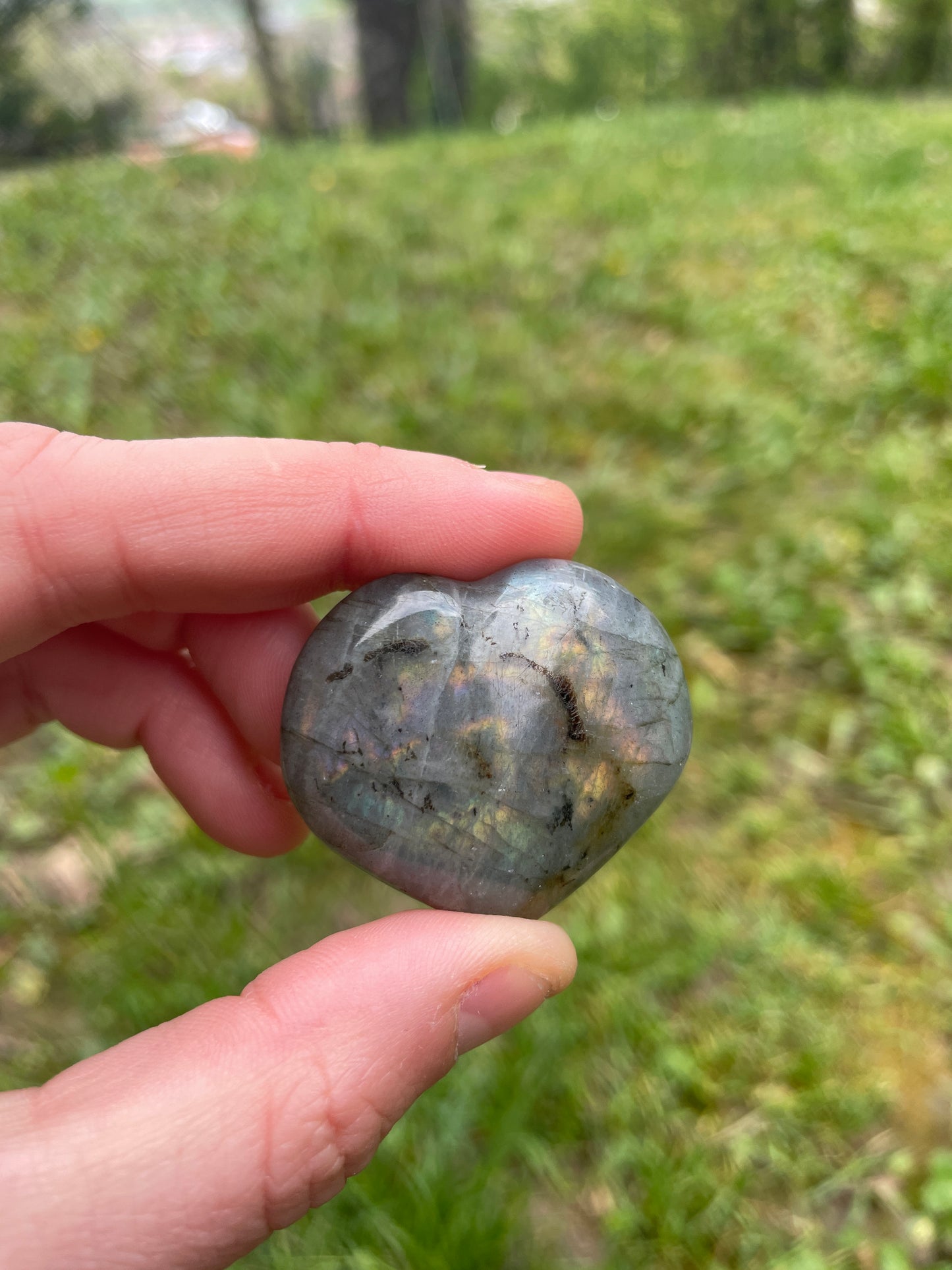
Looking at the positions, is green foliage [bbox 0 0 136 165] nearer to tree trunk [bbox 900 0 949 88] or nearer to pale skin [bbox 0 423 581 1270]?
pale skin [bbox 0 423 581 1270]

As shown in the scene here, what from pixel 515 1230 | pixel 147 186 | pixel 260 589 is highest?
pixel 147 186

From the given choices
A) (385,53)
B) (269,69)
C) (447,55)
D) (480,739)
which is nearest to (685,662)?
(480,739)

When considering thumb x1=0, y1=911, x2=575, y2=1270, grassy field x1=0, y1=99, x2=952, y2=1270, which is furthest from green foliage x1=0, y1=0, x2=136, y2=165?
thumb x1=0, y1=911, x2=575, y2=1270

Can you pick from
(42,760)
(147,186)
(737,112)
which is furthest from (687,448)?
(737,112)

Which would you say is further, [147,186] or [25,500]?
[147,186]

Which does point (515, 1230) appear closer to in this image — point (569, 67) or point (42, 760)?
point (42, 760)

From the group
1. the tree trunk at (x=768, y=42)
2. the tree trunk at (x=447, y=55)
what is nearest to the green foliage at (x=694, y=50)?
the tree trunk at (x=768, y=42)

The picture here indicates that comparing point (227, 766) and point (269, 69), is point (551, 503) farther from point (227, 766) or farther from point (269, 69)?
point (269, 69)
